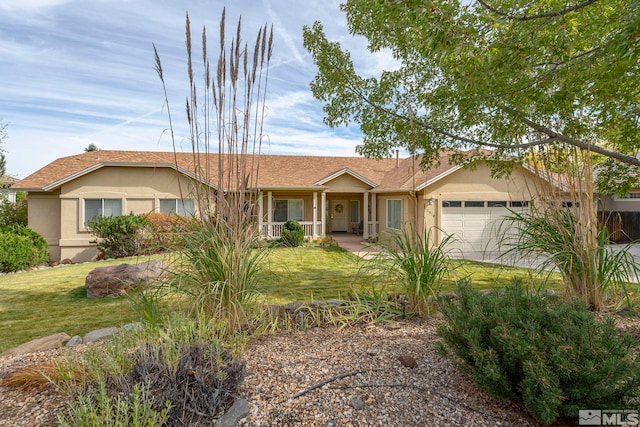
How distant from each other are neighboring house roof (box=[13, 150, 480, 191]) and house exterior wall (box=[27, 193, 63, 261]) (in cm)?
65

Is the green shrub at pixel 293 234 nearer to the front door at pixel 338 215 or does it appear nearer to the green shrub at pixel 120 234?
the green shrub at pixel 120 234

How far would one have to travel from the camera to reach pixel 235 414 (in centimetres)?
200

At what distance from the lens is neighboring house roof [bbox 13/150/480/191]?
533 inches

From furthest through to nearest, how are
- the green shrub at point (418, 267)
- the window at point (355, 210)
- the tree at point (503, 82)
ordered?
the window at point (355, 210), the green shrub at point (418, 267), the tree at point (503, 82)

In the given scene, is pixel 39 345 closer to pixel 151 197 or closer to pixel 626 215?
pixel 151 197

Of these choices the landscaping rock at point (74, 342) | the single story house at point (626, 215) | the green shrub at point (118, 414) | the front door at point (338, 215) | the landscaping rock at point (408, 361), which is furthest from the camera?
the front door at point (338, 215)

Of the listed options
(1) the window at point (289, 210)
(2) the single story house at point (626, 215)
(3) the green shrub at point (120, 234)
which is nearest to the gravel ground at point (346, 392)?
(3) the green shrub at point (120, 234)

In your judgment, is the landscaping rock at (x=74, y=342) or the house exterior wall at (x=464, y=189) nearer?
the landscaping rock at (x=74, y=342)

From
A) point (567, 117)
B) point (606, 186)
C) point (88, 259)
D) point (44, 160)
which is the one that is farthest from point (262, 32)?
point (44, 160)

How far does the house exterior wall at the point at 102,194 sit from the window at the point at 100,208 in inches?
6.8

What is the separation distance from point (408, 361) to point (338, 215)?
19.1 metres

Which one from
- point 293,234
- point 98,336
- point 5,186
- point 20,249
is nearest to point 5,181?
point 5,186

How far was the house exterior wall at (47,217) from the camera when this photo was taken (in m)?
13.8

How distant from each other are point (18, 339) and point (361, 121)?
6326 millimetres
